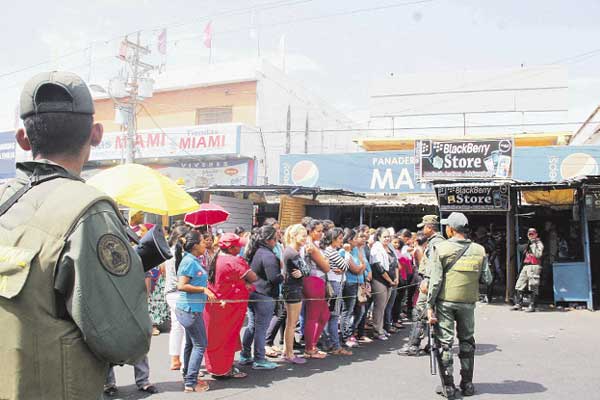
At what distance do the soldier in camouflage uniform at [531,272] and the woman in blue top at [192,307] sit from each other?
27.4ft

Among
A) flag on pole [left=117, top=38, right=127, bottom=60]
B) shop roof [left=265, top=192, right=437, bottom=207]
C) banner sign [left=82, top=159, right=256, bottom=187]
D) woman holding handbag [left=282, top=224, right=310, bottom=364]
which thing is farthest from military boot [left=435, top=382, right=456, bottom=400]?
flag on pole [left=117, top=38, right=127, bottom=60]

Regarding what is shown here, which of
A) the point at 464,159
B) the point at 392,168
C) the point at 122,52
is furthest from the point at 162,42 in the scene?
the point at 464,159

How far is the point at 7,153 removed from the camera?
2969 centimetres

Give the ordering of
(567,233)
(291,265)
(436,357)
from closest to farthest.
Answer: (436,357)
(291,265)
(567,233)

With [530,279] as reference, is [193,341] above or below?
below

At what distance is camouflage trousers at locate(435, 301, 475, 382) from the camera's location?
214 inches

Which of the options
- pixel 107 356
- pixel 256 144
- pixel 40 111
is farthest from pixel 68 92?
pixel 256 144

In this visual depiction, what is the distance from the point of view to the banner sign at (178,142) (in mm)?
22125

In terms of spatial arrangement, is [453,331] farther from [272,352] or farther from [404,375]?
[272,352]

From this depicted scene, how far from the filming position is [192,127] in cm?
2291

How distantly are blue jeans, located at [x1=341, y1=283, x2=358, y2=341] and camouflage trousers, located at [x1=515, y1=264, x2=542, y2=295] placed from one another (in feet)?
17.4

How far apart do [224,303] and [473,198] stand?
8466mm

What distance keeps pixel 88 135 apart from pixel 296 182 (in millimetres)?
16744

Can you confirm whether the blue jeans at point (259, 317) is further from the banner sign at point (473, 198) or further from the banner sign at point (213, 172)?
the banner sign at point (213, 172)
